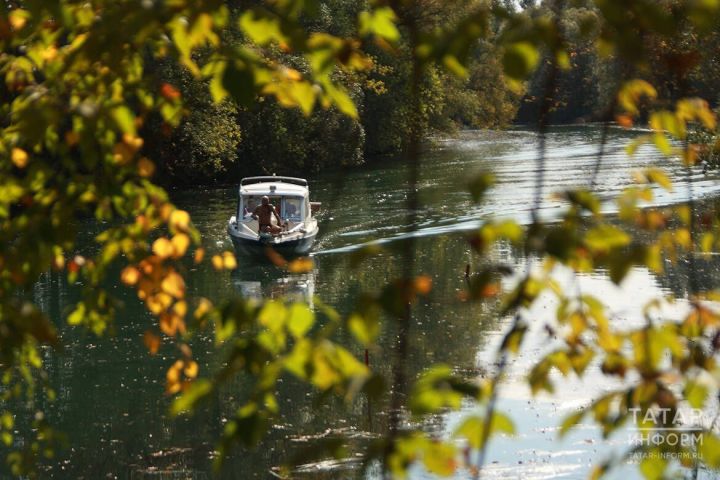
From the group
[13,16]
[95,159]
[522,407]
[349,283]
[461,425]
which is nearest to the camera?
[461,425]

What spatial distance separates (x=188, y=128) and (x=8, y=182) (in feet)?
81.1

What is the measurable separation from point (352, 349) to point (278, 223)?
7458mm

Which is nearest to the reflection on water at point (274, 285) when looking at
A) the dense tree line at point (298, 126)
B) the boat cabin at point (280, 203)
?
the boat cabin at point (280, 203)

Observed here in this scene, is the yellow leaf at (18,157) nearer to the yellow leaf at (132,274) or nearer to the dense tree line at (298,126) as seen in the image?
the yellow leaf at (132,274)

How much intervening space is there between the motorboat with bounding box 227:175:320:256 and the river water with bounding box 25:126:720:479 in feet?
1.60

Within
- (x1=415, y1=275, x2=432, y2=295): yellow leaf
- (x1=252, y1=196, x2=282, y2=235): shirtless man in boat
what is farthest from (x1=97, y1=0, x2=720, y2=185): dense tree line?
(x1=415, y1=275, x2=432, y2=295): yellow leaf

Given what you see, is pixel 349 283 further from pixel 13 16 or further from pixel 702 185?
pixel 13 16

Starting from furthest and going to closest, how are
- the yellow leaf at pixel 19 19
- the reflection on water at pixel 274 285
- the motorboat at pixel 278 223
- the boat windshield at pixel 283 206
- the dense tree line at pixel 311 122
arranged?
the dense tree line at pixel 311 122
the boat windshield at pixel 283 206
the motorboat at pixel 278 223
the reflection on water at pixel 274 285
the yellow leaf at pixel 19 19

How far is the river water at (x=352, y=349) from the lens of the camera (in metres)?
9.28

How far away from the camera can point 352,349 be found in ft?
42.5

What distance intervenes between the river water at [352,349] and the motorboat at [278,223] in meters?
0.49

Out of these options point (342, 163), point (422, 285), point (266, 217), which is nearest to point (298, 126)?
point (266, 217)

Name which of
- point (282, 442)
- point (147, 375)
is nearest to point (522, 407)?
point (282, 442)

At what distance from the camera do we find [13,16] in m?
3.01
